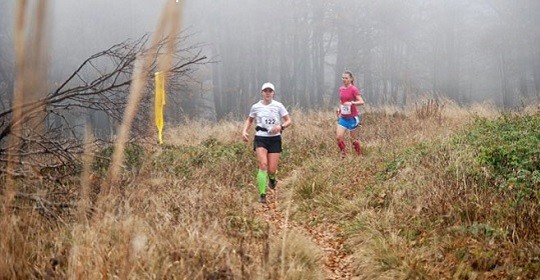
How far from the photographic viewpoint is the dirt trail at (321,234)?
13.2ft

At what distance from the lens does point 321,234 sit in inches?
198

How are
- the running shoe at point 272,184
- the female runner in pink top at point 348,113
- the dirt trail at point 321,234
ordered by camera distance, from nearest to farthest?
the dirt trail at point 321,234, the running shoe at point 272,184, the female runner in pink top at point 348,113

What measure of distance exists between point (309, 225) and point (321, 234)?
362 millimetres

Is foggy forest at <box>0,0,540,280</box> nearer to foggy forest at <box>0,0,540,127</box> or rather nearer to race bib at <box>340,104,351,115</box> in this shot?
race bib at <box>340,104,351,115</box>

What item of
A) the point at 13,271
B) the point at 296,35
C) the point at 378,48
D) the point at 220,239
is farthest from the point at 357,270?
the point at 378,48

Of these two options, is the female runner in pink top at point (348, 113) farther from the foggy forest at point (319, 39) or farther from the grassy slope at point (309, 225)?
the foggy forest at point (319, 39)

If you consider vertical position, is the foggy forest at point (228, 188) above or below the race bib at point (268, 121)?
below

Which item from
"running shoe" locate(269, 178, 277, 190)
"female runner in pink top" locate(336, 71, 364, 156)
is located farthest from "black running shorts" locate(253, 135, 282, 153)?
"female runner in pink top" locate(336, 71, 364, 156)

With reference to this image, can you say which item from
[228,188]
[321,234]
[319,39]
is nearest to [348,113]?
[228,188]

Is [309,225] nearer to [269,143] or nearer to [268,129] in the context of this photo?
[269,143]

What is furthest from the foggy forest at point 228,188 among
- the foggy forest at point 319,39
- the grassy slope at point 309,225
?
the foggy forest at point 319,39

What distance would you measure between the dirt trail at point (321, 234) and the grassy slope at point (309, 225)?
0.09m

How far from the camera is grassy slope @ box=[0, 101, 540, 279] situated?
2885mm

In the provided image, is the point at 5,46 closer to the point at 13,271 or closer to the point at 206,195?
the point at 206,195
